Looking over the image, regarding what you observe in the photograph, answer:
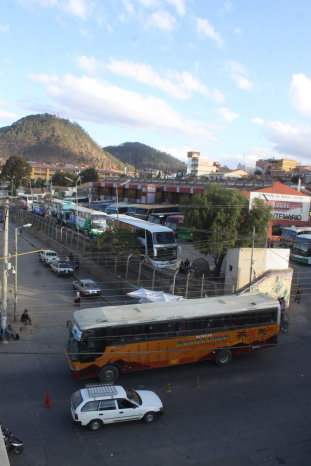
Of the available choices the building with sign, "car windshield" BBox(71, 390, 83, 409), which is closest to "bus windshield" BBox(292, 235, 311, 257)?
the building with sign

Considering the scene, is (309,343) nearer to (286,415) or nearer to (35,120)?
(286,415)

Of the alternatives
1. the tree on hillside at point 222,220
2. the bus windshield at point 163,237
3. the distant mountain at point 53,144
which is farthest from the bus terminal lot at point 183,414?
the distant mountain at point 53,144

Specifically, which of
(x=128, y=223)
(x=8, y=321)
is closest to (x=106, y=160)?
(x=128, y=223)

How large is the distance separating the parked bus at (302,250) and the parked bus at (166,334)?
16.2 metres

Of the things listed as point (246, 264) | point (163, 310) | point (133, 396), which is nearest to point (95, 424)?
point (133, 396)

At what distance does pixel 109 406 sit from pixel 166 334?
12.2 feet

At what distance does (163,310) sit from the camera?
13.8m

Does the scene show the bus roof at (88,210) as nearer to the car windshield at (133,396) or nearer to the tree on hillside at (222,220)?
the tree on hillside at (222,220)

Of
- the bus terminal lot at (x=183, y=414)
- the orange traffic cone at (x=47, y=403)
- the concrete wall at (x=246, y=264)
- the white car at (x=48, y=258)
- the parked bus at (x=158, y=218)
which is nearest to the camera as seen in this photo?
the bus terminal lot at (x=183, y=414)

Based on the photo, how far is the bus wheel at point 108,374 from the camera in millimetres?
12516

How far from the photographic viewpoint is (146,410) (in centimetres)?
1043

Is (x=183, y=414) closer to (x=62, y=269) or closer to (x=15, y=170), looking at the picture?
(x=62, y=269)

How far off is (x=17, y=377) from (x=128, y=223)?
57.9 ft

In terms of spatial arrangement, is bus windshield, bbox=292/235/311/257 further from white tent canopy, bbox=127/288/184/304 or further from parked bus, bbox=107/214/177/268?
white tent canopy, bbox=127/288/184/304
